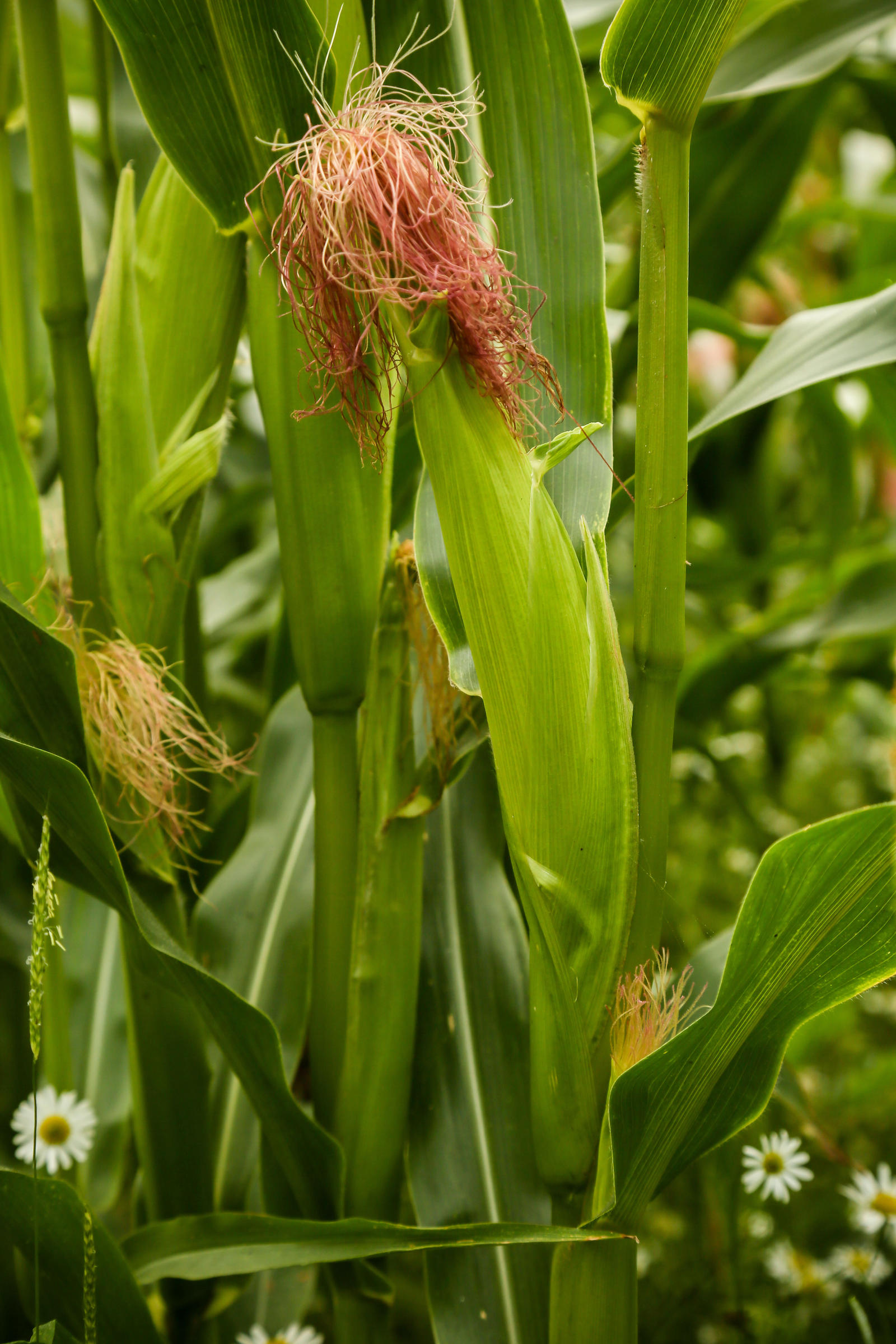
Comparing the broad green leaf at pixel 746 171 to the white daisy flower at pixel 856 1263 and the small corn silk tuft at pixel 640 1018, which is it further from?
the white daisy flower at pixel 856 1263

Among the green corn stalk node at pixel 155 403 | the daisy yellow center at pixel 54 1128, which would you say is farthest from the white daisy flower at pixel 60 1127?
the green corn stalk node at pixel 155 403

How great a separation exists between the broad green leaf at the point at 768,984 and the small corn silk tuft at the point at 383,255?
0.23 m

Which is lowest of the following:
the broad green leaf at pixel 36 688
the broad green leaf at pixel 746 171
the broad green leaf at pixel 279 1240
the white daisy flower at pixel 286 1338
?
the white daisy flower at pixel 286 1338

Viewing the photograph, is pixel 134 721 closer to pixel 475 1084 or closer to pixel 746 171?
pixel 475 1084

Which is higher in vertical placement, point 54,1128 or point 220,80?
point 220,80

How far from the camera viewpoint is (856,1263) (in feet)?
2.35

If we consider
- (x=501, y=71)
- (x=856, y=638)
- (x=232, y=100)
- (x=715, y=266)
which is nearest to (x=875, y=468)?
(x=856, y=638)

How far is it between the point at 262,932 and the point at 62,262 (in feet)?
1.49

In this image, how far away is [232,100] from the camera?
0.50 meters

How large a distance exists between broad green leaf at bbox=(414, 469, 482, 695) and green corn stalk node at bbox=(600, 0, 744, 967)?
0.08 meters

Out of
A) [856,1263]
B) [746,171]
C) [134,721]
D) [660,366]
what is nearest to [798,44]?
[746,171]

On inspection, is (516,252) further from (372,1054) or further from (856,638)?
(856,638)

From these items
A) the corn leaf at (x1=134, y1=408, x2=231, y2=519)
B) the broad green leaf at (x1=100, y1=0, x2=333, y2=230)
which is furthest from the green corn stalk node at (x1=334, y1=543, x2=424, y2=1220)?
the broad green leaf at (x1=100, y1=0, x2=333, y2=230)

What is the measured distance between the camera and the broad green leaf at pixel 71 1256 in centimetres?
51
